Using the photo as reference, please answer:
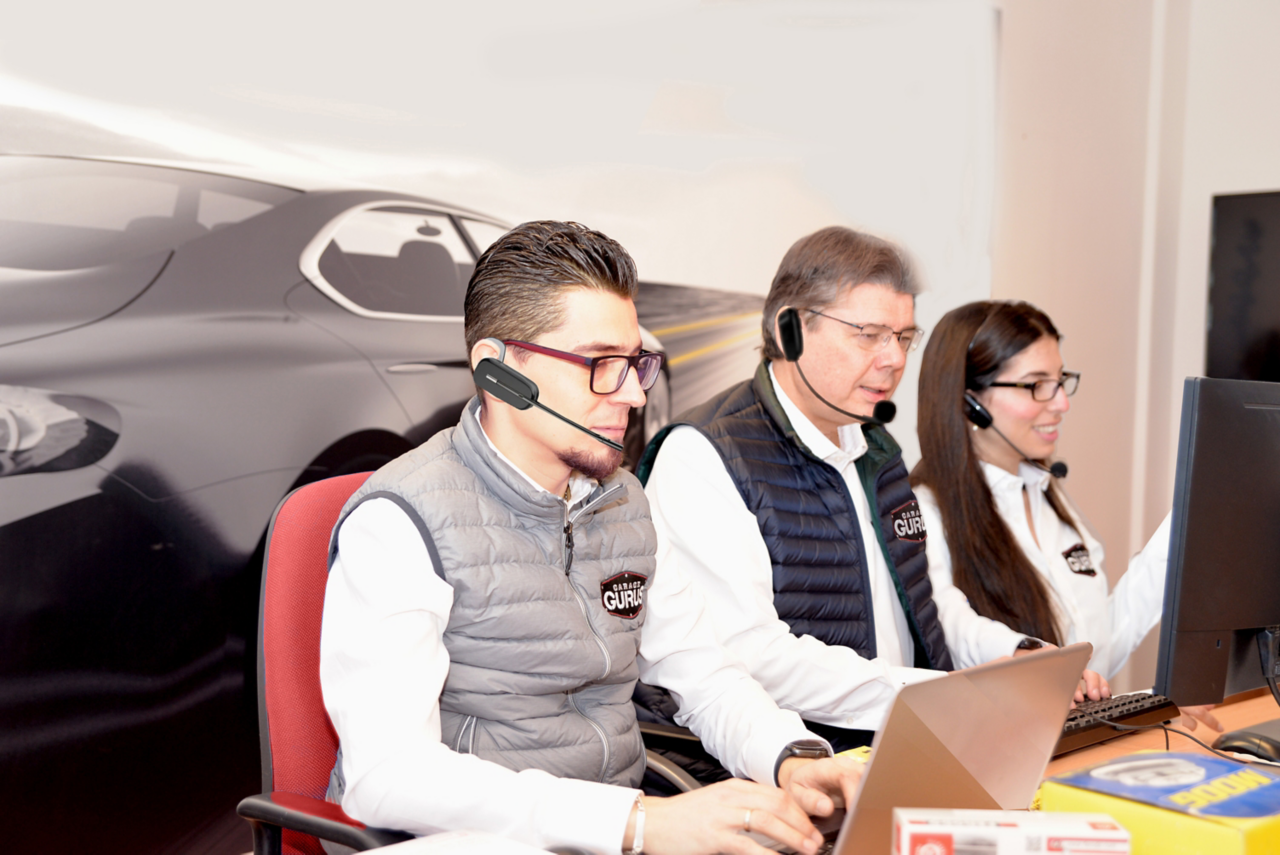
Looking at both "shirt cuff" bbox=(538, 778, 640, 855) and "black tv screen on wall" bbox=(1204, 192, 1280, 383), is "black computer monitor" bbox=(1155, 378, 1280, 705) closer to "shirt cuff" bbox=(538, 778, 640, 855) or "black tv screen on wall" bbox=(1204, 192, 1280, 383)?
"shirt cuff" bbox=(538, 778, 640, 855)

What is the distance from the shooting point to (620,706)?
4.87 feet

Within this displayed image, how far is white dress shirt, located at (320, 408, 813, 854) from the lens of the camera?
1.13m

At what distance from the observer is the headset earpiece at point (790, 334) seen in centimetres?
204

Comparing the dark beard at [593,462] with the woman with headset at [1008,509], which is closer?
the dark beard at [593,462]

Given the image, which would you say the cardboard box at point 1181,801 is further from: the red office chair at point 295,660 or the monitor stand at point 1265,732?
the red office chair at point 295,660

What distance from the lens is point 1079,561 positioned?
240cm

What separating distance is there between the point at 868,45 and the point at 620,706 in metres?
2.66

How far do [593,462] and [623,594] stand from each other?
210 millimetres

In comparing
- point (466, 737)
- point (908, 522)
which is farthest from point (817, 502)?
point (466, 737)

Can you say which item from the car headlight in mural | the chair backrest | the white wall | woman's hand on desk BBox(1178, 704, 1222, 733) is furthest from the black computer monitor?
the white wall

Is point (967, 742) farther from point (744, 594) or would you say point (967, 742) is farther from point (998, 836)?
point (744, 594)

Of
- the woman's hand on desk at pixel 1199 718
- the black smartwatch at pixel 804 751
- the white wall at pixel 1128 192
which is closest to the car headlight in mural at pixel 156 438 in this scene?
the black smartwatch at pixel 804 751

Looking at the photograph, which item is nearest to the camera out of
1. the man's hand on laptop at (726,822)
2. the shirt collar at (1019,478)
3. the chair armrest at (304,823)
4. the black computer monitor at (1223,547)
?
the man's hand on laptop at (726,822)

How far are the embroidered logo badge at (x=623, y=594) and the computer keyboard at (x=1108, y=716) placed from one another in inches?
24.8
